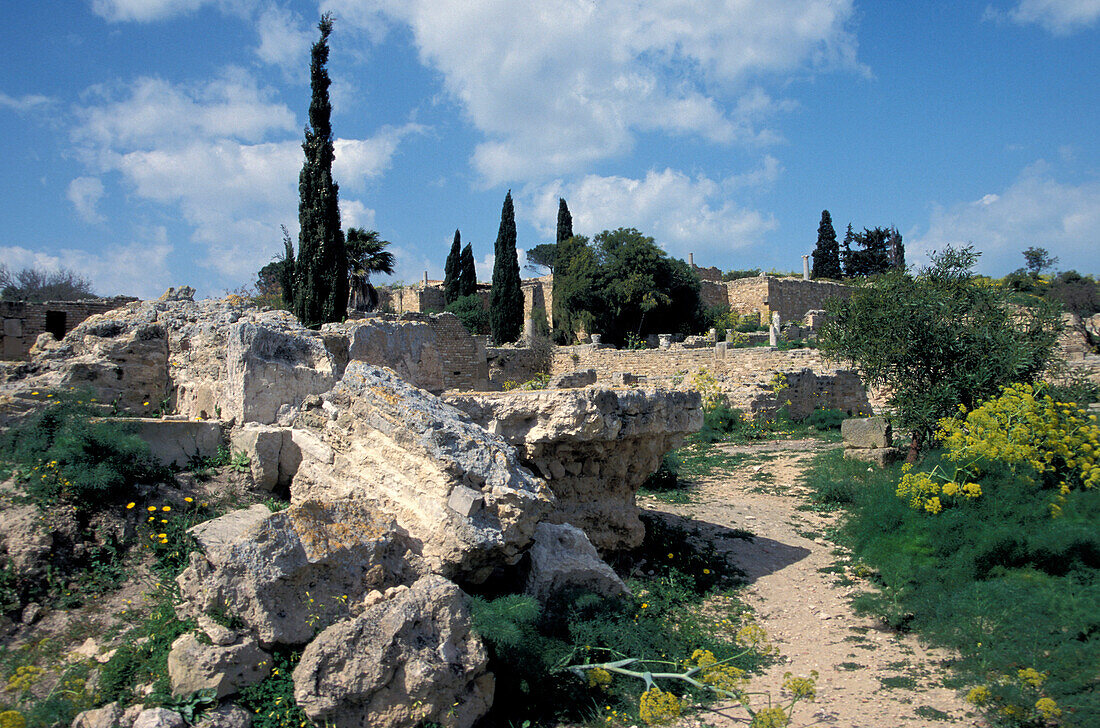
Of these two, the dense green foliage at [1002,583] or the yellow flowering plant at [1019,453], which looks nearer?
the dense green foliage at [1002,583]

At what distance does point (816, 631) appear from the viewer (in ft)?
19.4

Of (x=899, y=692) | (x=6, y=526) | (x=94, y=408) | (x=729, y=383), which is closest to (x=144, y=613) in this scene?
(x=6, y=526)

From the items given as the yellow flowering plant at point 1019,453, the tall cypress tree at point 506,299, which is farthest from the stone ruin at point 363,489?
the tall cypress tree at point 506,299

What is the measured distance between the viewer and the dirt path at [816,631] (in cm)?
456

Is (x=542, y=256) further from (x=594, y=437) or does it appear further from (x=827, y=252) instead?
(x=594, y=437)

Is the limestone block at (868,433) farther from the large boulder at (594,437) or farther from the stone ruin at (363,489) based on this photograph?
the stone ruin at (363,489)

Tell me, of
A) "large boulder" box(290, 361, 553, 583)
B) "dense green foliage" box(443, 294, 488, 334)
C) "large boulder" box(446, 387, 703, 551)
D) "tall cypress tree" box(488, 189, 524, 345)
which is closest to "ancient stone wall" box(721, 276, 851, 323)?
"tall cypress tree" box(488, 189, 524, 345)

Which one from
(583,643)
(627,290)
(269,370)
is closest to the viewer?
(583,643)

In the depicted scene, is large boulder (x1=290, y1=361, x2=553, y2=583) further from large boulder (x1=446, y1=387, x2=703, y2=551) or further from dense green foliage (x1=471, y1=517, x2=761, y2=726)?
large boulder (x1=446, y1=387, x2=703, y2=551)

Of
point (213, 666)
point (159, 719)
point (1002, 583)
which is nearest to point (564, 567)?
point (213, 666)

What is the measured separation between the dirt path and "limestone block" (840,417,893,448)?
190cm

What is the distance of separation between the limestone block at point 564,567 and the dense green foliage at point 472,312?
101 feet

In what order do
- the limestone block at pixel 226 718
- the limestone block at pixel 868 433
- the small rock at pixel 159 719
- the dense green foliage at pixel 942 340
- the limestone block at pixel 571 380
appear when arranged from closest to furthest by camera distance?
the small rock at pixel 159 719, the limestone block at pixel 226 718, the dense green foliage at pixel 942 340, the limestone block at pixel 868 433, the limestone block at pixel 571 380

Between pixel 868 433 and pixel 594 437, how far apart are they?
7.20 metres
